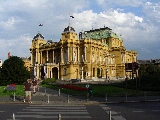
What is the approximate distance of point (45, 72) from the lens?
100 metres

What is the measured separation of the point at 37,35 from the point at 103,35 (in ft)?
104

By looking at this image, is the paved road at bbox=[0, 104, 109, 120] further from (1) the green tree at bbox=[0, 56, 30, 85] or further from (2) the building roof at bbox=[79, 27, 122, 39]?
(2) the building roof at bbox=[79, 27, 122, 39]

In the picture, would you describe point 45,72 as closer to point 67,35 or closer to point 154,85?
point 67,35

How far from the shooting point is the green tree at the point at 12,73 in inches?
2041

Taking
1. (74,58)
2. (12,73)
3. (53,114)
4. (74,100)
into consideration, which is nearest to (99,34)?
(74,58)

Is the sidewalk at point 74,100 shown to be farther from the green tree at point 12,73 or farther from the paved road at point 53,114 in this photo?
the green tree at point 12,73

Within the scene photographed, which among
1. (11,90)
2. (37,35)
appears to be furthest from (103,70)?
(11,90)

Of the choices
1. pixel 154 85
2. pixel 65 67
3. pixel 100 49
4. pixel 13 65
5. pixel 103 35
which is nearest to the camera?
pixel 154 85

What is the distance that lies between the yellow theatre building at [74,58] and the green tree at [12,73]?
44150 millimetres

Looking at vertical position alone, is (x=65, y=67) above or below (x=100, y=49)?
below

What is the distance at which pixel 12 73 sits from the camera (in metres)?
51.9

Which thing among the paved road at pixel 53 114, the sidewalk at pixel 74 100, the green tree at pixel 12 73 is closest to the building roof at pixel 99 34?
the green tree at pixel 12 73

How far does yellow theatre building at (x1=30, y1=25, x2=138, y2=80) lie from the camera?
9931cm

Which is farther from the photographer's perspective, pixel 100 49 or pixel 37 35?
pixel 37 35
